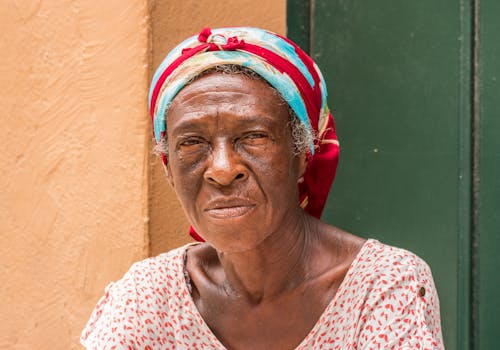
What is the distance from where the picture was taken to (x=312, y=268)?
2508 mm

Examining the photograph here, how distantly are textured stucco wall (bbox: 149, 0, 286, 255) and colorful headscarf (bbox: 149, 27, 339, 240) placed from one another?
520 millimetres

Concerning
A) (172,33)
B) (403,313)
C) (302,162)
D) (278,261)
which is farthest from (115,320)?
(172,33)

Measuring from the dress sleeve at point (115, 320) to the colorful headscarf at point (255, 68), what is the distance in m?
0.45

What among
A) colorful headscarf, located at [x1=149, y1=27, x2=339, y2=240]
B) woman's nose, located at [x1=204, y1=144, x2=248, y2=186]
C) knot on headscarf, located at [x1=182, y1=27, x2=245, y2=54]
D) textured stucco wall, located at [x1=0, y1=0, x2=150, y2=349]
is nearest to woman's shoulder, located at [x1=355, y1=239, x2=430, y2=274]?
colorful headscarf, located at [x1=149, y1=27, x2=339, y2=240]

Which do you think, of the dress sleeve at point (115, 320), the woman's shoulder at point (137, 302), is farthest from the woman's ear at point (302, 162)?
the dress sleeve at point (115, 320)

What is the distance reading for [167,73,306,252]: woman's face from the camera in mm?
2221

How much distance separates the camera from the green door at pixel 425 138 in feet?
10.1

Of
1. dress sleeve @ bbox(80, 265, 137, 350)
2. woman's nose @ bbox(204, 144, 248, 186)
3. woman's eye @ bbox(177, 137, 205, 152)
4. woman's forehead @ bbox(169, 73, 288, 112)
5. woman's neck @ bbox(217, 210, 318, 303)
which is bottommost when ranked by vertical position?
dress sleeve @ bbox(80, 265, 137, 350)

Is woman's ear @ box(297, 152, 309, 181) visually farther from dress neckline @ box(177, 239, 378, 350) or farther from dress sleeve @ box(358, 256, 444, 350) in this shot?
dress sleeve @ box(358, 256, 444, 350)

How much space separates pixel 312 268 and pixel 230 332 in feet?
1.08

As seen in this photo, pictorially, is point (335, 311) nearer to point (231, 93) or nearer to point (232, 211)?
point (232, 211)

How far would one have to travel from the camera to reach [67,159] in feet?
10.8

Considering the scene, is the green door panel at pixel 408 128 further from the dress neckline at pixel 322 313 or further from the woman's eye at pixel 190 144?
the woman's eye at pixel 190 144

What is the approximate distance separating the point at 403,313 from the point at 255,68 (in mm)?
791
